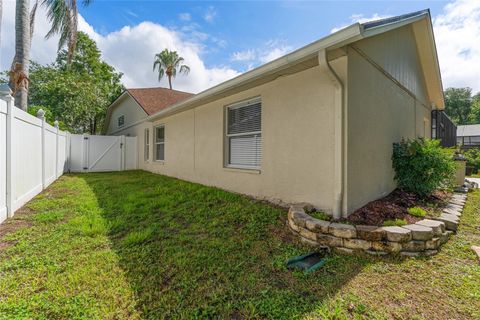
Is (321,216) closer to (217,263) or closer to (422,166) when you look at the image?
(217,263)

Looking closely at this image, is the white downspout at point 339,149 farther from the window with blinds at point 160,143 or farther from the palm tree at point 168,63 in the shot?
the palm tree at point 168,63

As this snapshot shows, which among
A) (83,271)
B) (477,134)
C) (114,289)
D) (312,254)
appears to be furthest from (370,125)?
(477,134)

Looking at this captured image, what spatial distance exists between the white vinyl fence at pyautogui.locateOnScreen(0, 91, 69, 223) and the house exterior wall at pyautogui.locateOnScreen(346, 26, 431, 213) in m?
5.16

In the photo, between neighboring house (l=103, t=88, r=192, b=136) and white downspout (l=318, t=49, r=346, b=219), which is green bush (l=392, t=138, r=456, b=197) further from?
neighboring house (l=103, t=88, r=192, b=136)

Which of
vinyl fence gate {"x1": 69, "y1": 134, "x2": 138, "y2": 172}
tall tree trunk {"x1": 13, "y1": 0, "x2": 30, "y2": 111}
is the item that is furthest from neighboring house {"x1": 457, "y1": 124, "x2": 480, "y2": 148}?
tall tree trunk {"x1": 13, "y1": 0, "x2": 30, "y2": 111}

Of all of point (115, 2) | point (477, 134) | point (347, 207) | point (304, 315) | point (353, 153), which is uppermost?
point (115, 2)

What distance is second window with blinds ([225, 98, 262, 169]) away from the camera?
4.93 m

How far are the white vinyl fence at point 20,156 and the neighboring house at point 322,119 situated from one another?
11.4ft

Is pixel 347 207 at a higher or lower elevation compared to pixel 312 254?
higher

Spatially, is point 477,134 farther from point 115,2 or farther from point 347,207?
point 115,2

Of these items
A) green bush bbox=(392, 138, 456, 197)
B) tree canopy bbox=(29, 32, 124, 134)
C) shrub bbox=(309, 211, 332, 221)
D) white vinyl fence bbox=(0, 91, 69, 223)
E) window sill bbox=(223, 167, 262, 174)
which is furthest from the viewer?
tree canopy bbox=(29, 32, 124, 134)

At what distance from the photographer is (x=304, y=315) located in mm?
1729

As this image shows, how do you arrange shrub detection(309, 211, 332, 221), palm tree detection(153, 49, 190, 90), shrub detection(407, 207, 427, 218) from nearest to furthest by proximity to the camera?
1. shrub detection(309, 211, 332, 221)
2. shrub detection(407, 207, 427, 218)
3. palm tree detection(153, 49, 190, 90)

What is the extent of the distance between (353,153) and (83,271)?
3.72 m
